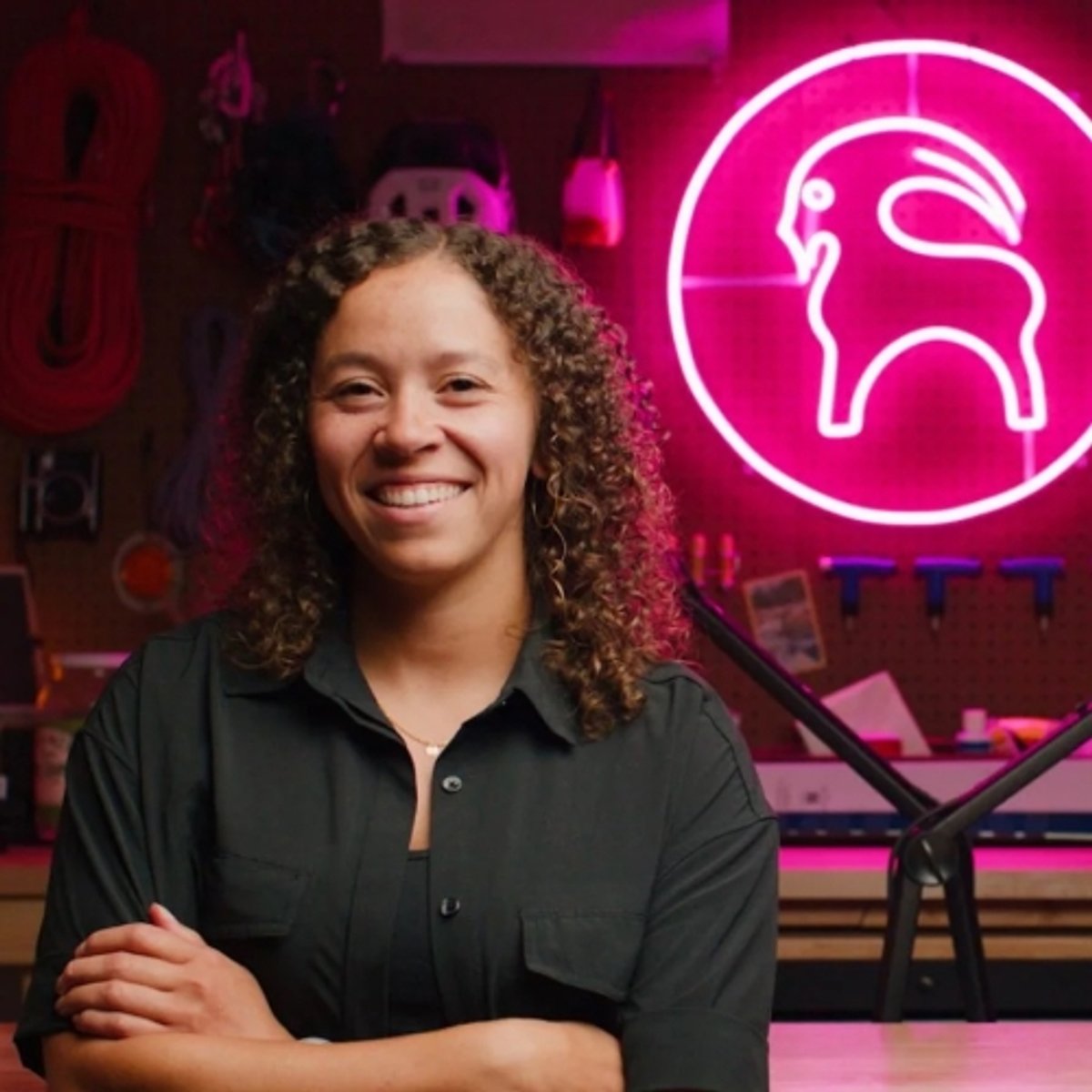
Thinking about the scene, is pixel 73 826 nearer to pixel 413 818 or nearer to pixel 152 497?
pixel 413 818

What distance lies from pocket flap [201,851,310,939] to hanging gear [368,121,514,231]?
2.11 m

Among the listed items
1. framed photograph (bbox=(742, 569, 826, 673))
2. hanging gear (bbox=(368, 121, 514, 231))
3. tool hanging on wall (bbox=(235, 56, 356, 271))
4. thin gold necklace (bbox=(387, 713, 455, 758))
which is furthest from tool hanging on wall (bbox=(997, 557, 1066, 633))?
thin gold necklace (bbox=(387, 713, 455, 758))

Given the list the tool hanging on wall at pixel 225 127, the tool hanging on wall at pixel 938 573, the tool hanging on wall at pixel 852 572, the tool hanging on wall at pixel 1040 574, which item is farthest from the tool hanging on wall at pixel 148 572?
the tool hanging on wall at pixel 1040 574

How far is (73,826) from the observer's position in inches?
75.7

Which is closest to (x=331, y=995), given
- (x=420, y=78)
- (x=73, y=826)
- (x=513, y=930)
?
(x=513, y=930)

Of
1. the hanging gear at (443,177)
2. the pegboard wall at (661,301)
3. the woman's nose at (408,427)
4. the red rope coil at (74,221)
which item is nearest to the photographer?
the woman's nose at (408,427)

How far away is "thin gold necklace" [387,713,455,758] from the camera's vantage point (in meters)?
1.93

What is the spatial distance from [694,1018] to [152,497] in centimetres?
246

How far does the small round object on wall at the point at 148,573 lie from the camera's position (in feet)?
13.3

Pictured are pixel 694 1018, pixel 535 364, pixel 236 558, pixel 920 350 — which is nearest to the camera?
pixel 694 1018

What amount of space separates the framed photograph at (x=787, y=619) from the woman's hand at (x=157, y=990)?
7.64ft

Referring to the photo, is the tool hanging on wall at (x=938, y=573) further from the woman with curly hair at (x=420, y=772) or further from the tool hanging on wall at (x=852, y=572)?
the woman with curly hair at (x=420, y=772)

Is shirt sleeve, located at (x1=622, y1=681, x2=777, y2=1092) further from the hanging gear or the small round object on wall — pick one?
the small round object on wall

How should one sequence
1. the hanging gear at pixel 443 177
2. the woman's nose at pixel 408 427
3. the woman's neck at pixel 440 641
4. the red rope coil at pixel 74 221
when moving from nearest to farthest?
the woman's nose at pixel 408 427 → the woman's neck at pixel 440 641 → the hanging gear at pixel 443 177 → the red rope coil at pixel 74 221
